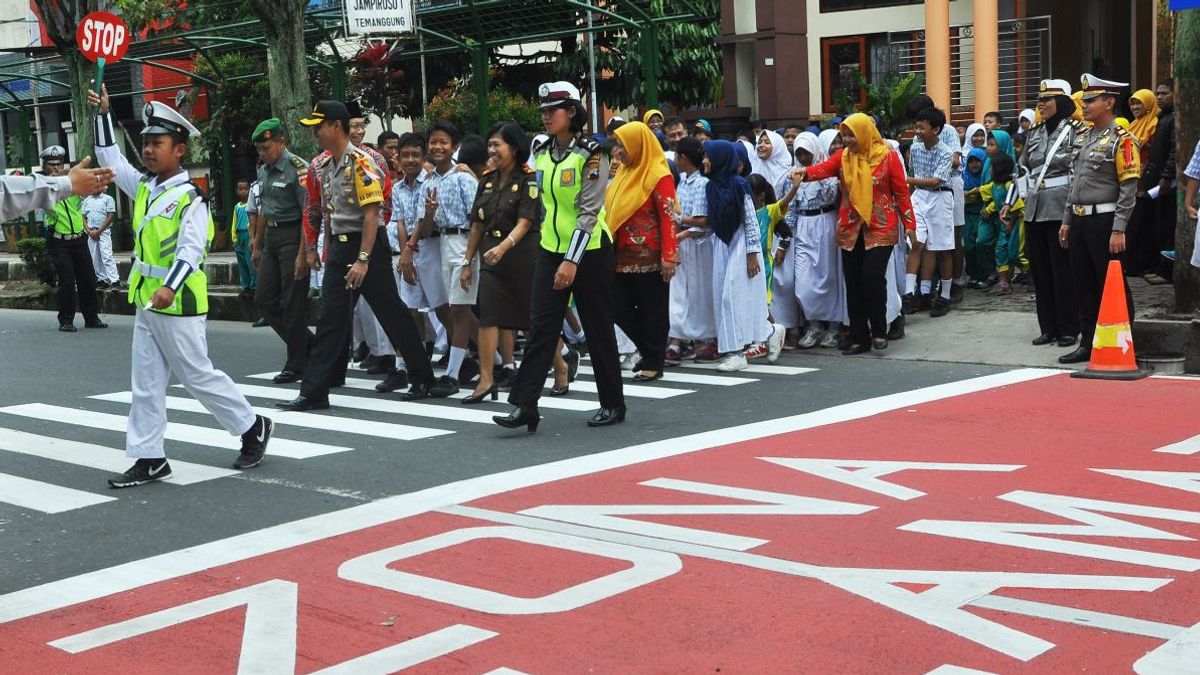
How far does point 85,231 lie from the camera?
17.6 meters

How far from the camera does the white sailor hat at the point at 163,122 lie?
8.00 m

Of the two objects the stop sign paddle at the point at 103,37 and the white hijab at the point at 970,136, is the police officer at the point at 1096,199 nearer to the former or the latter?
the white hijab at the point at 970,136

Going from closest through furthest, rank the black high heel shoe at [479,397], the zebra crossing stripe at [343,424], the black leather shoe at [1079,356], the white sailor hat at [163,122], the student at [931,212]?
the white sailor hat at [163,122], the zebra crossing stripe at [343,424], the black high heel shoe at [479,397], the black leather shoe at [1079,356], the student at [931,212]

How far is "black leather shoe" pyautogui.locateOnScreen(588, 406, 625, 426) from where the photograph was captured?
9.27m

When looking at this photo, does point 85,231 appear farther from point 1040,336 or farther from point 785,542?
point 785,542

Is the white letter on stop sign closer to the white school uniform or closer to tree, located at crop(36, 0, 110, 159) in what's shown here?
the white school uniform

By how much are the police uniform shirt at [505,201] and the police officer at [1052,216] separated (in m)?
3.91

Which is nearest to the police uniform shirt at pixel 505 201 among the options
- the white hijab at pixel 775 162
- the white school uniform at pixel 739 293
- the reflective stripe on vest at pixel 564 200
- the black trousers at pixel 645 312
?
the black trousers at pixel 645 312

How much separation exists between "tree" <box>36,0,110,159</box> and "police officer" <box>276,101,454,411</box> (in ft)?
48.3

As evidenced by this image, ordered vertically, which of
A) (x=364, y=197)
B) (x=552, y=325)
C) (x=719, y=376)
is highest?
(x=364, y=197)

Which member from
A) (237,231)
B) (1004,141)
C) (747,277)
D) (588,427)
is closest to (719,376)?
(747,277)

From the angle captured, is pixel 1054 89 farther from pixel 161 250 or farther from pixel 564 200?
pixel 161 250

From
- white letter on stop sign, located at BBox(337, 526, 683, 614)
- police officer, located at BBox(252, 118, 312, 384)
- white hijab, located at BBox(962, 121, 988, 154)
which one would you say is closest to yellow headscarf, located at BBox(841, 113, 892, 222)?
white hijab, located at BBox(962, 121, 988, 154)

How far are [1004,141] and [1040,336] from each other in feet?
10.9
